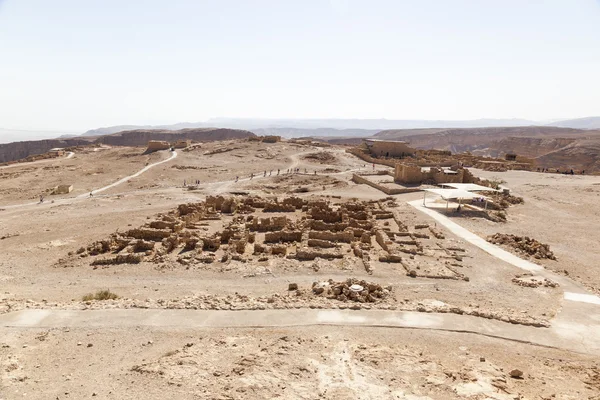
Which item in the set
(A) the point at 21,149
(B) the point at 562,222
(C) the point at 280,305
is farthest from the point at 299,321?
(A) the point at 21,149

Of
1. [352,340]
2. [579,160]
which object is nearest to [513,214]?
→ [352,340]

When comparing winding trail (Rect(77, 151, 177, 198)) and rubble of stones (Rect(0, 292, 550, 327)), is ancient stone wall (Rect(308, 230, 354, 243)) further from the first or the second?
winding trail (Rect(77, 151, 177, 198))

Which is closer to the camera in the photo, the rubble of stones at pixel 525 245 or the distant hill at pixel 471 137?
the rubble of stones at pixel 525 245

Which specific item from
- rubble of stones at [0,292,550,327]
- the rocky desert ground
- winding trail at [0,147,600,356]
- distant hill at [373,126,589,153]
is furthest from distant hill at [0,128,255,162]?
winding trail at [0,147,600,356]

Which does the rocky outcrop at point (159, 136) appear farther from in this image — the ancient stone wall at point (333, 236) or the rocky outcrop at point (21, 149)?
the ancient stone wall at point (333, 236)

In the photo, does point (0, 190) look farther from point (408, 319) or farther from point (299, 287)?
point (408, 319)

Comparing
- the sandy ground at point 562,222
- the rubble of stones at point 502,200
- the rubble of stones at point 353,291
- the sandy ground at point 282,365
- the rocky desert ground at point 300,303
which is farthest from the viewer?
the rubble of stones at point 502,200

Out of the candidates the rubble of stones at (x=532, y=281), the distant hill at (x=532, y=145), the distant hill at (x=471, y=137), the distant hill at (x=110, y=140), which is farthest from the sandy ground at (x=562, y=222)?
the distant hill at (x=110, y=140)
